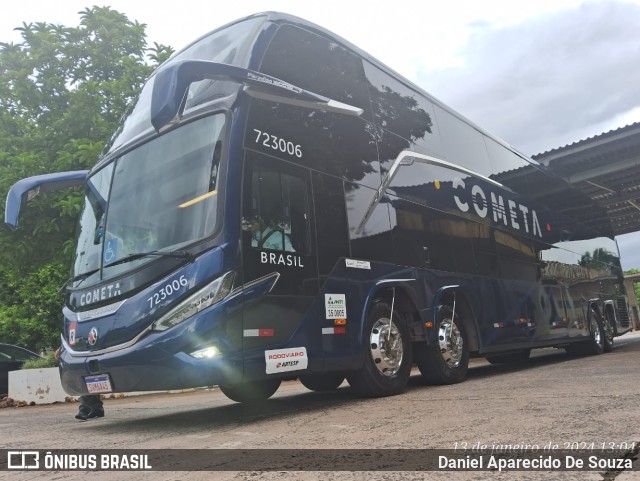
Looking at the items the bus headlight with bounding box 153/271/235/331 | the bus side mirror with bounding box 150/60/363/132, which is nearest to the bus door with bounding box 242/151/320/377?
the bus headlight with bounding box 153/271/235/331

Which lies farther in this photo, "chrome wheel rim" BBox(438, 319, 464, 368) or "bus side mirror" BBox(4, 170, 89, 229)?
"chrome wheel rim" BBox(438, 319, 464, 368)

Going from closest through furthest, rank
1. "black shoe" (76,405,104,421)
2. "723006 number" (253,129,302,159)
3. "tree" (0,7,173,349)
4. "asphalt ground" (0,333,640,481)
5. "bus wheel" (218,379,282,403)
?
"asphalt ground" (0,333,640,481) → "723006 number" (253,129,302,159) → "black shoe" (76,405,104,421) → "bus wheel" (218,379,282,403) → "tree" (0,7,173,349)

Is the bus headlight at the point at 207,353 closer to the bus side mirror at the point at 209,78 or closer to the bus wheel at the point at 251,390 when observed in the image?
the bus side mirror at the point at 209,78

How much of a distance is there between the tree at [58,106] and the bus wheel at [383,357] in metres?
6.54

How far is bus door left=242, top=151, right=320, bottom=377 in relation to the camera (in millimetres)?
4863

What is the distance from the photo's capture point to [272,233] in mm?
5223

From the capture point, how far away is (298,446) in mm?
3713

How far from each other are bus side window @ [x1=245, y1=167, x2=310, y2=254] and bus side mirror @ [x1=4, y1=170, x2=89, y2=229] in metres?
2.75

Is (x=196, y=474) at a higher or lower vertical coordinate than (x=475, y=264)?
lower

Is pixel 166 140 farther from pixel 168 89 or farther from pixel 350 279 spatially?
pixel 350 279

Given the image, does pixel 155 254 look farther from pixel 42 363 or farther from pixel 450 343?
pixel 42 363

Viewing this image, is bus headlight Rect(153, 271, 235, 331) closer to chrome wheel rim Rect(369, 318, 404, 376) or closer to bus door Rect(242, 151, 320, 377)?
bus door Rect(242, 151, 320, 377)

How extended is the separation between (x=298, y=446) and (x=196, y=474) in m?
0.81

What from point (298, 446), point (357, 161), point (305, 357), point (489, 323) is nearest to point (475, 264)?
point (489, 323)
